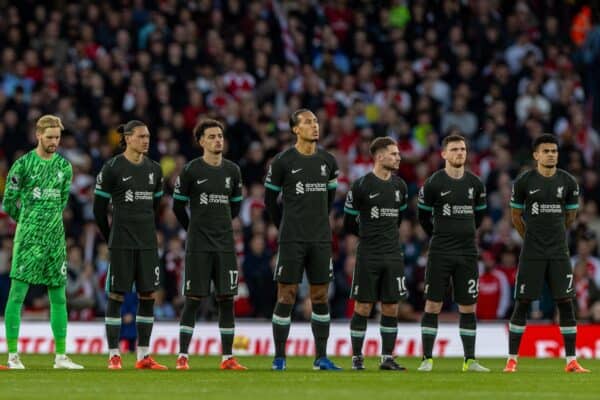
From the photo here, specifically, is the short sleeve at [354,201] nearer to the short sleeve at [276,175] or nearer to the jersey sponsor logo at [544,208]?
the short sleeve at [276,175]

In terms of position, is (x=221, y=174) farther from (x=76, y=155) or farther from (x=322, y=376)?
(x=76, y=155)

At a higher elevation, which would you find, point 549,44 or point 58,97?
point 549,44

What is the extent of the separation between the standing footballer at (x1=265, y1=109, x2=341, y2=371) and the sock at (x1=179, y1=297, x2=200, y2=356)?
1.00m

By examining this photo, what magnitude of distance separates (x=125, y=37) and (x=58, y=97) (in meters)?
2.08

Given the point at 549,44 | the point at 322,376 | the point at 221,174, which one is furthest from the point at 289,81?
the point at 322,376

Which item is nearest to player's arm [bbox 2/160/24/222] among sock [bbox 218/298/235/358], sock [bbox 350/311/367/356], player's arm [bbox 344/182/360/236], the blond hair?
the blond hair

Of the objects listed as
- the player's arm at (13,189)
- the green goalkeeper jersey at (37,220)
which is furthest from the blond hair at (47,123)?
the player's arm at (13,189)

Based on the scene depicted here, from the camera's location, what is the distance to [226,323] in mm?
19219

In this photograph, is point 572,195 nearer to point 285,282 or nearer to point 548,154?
point 548,154

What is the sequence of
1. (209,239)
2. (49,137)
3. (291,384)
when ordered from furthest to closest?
(209,239) → (49,137) → (291,384)

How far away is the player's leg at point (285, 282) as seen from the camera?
1897 cm

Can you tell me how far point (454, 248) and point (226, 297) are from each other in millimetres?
2868

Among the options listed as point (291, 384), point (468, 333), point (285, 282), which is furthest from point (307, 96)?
point (291, 384)

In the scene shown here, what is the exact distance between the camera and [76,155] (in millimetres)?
28016
